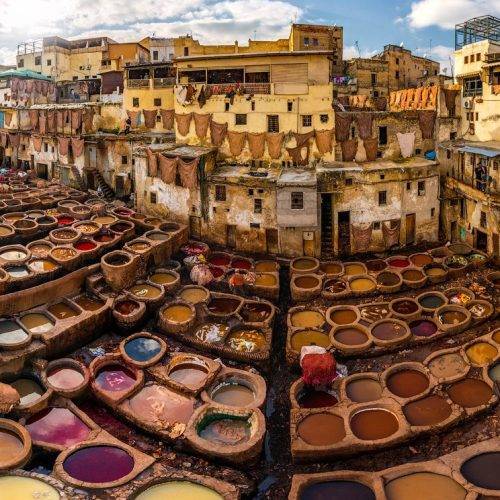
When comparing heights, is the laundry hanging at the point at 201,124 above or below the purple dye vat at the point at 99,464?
above

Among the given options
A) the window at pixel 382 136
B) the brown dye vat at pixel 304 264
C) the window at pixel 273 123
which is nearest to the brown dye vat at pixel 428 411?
A: the brown dye vat at pixel 304 264

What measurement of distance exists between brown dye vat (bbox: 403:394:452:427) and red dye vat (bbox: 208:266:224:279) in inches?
501

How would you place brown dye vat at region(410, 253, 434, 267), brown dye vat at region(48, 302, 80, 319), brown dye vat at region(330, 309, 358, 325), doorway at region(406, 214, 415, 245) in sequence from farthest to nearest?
doorway at region(406, 214, 415, 245)
brown dye vat at region(410, 253, 434, 267)
brown dye vat at region(330, 309, 358, 325)
brown dye vat at region(48, 302, 80, 319)

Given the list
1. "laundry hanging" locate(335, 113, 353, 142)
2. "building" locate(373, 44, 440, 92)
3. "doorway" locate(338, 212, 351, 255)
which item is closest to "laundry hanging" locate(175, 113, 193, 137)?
"laundry hanging" locate(335, 113, 353, 142)

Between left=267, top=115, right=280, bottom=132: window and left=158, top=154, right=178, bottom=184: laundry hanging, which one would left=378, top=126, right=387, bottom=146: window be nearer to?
left=267, top=115, right=280, bottom=132: window

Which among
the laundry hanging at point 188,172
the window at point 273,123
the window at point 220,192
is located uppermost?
the window at point 273,123

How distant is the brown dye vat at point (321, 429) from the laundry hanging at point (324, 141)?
1859 cm

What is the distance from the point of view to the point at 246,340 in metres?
22.5

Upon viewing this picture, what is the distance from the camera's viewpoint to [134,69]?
4119 cm

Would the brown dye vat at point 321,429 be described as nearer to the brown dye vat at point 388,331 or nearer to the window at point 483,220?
the brown dye vat at point 388,331

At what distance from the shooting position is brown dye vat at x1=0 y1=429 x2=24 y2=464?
15242 millimetres

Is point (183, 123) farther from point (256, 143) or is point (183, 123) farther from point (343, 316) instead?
point (343, 316)

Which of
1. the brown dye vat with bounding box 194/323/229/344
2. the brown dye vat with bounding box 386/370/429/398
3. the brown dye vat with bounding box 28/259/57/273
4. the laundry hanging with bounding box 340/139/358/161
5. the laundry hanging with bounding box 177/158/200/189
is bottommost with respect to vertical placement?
the brown dye vat with bounding box 386/370/429/398

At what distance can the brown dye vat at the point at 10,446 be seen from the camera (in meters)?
15.2
